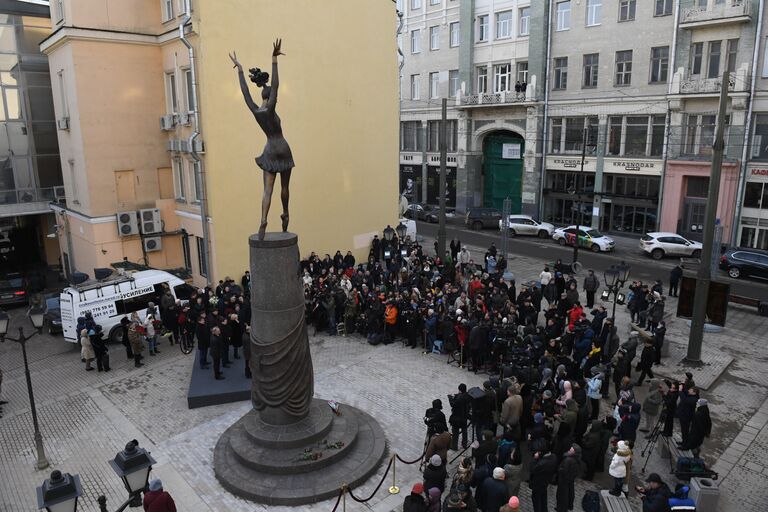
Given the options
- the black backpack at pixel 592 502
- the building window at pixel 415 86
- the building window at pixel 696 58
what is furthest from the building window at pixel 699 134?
the black backpack at pixel 592 502

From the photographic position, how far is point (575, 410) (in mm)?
10062

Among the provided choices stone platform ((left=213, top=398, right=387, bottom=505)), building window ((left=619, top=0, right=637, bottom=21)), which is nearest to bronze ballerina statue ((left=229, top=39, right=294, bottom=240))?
stone platform ((left=213, top=398, right=387, bottom=505))

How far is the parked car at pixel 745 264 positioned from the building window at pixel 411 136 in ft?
83.7

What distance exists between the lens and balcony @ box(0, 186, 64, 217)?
2473cm

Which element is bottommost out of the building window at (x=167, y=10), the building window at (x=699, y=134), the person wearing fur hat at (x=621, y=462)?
the person wearing fur hat at (x=621, y=462)

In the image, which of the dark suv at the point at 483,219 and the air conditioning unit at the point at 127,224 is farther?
the dark suv at the point at 483,219

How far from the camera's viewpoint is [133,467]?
602 cm

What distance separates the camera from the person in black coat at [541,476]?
8844 millimetres

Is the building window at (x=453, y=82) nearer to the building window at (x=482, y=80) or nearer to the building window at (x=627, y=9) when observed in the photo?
the building window at (x=482, y=80)

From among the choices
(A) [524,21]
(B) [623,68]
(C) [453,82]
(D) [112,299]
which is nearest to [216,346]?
(D) [112,299]

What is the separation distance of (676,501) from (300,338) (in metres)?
6.53

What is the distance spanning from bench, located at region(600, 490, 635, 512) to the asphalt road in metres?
15.7

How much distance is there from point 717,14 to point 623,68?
5458 millimetres

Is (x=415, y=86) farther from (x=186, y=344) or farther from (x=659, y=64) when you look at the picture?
(x=186, y=344)
